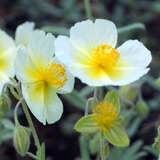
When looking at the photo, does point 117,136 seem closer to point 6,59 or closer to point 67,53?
point 67,53

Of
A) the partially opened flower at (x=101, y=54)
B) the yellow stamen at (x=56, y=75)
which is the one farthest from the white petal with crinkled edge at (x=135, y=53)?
the yellow stamen at (x=56, y=75)

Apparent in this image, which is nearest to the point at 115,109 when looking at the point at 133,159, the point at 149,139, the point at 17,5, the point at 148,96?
the point at 133,159

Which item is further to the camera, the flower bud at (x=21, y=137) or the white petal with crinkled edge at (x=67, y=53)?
the flower bud at (x=21, y=137)

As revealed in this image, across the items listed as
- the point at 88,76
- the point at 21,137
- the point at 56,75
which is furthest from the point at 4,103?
the point at 88,76

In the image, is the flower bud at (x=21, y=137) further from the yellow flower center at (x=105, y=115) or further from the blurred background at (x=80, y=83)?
the blurred background at (x=80, y=83)

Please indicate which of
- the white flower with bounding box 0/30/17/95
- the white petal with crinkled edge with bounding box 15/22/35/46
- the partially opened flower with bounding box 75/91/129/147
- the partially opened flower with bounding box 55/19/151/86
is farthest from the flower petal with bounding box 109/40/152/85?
the white petal with crinkled edge with bounding box 15/22/35/46

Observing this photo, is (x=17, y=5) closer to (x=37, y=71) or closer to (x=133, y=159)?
(x=133, y=159)
